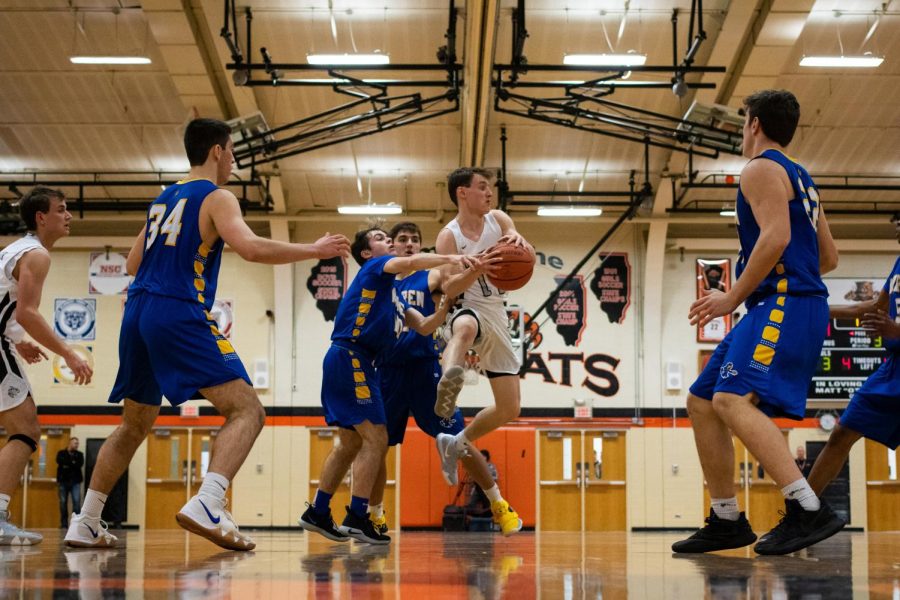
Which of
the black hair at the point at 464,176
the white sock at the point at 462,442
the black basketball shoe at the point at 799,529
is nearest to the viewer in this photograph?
the black basketball shoe at the point at 799,529

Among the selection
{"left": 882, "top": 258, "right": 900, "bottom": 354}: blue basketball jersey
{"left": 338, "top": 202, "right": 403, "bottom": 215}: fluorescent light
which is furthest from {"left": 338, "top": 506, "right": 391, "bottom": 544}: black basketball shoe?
{"left": 338, "top": 202, "right": 403, "bottom": 215}: fluorescent light

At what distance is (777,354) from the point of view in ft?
14.3

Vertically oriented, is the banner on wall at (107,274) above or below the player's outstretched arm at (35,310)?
above

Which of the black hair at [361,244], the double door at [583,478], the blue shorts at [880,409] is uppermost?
the black hair at [361,244]

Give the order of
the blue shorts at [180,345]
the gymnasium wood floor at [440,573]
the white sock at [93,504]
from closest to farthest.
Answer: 1. the gymnasium wood floor at [440,573]
2. the blue shorts at [180,345]
3. the white sock at [93,504]

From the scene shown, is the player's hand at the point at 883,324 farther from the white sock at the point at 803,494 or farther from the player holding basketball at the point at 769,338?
the white sock at the point at 803,494

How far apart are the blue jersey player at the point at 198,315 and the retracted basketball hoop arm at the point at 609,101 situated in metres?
9.46

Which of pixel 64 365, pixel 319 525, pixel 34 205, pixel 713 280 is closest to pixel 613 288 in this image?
pixel 713 280

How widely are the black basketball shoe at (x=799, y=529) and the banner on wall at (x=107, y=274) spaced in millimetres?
18596

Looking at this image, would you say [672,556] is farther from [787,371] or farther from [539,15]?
[539,15]

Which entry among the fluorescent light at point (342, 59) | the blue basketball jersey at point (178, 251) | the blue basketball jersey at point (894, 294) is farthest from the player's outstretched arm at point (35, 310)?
the fluorescent light at point (342, 59)

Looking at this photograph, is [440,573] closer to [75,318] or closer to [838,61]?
[838,61]

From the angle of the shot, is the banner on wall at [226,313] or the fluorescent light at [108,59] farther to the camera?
the banner on wall at [226,313]

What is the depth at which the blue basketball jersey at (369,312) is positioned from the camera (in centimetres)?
639
